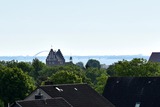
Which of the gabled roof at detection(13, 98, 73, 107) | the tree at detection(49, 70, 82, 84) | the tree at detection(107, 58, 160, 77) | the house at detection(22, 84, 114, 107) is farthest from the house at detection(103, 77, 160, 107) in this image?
the gabled roof at detection(13, 98, 73, 107)

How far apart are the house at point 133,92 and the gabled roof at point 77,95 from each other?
203 inches

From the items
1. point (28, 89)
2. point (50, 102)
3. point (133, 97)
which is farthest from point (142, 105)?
point (28, 89)

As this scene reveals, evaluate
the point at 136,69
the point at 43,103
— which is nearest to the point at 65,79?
the point at 136,69

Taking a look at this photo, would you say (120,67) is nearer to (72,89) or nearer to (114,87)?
(114,87)

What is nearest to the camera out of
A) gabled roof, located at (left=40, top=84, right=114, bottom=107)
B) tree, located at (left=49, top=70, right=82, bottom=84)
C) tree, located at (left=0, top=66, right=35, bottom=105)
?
gabled roof, located at (left=40, top=84, right=114, bottom=107)

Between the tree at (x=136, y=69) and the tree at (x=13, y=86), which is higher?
the tree at (x=136, y=69)

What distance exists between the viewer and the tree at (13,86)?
93750 millimetres

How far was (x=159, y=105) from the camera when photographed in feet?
245

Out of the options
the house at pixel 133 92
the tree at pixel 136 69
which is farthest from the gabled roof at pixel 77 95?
the tree at pixel 136 69

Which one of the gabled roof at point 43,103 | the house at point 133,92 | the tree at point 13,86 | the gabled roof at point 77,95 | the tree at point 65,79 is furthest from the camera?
the tree at point 65,79

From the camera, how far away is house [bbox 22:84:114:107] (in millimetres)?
70000

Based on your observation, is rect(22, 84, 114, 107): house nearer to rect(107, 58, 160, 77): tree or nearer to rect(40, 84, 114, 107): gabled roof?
rect(40, 84, 114, 107): gabled roof

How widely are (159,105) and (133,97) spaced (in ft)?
14.2

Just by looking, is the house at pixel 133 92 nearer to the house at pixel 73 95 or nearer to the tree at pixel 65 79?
the house at pixel 73 95
